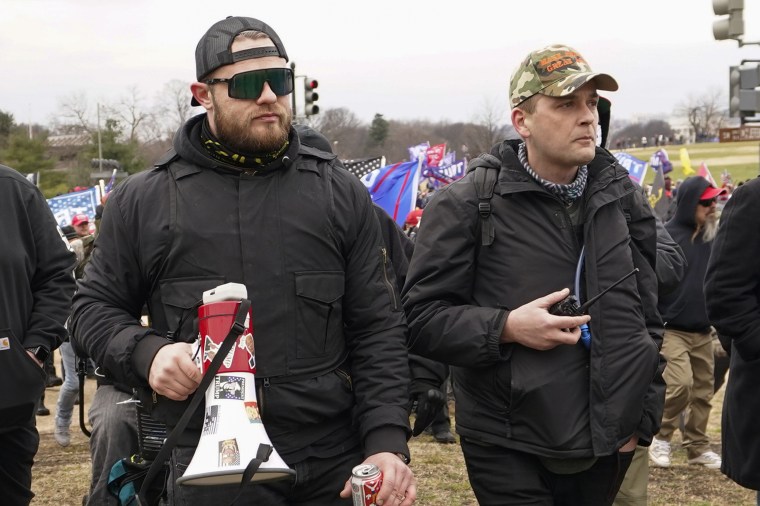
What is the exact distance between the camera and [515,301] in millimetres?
3533

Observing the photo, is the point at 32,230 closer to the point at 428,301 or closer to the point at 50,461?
the point at 428,301

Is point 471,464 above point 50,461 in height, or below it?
above

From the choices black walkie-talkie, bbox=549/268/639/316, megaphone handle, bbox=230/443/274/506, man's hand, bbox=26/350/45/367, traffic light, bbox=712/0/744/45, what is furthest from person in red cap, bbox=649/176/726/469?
traffic light, bbox=712/0/744/45

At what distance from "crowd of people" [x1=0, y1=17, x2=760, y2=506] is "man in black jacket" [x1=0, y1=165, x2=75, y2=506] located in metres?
0.01

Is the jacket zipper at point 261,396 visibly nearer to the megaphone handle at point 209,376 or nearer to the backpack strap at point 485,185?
the megaphone handle at point 209,376

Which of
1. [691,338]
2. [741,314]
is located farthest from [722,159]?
[741,314]

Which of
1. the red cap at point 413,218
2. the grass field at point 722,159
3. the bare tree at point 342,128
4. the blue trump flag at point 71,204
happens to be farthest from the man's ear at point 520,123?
the grass field at point 722,159

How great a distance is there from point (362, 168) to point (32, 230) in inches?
401

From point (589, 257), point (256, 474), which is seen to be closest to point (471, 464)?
point (589, 257)

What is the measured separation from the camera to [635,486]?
482 centimetres

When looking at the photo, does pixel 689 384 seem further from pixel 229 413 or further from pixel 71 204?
pixel 71 204

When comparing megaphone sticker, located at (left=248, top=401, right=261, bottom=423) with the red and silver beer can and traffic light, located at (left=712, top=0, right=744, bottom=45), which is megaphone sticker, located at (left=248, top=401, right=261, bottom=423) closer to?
the red and silver beer can

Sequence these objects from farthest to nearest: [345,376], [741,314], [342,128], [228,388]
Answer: [342,128], [741,314], [345,376], [228,388]

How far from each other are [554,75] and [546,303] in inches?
33.2
